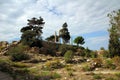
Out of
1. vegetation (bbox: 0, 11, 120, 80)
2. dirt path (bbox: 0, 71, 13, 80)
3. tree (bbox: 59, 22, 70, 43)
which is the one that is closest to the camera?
dirt path (bbox: 0, 71, 13, 80)

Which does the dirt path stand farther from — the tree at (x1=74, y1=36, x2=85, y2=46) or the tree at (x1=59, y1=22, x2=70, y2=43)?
the tree at (x1=59, y1=22, x2=70, y2=43)

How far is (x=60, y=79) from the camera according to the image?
17.9 metres

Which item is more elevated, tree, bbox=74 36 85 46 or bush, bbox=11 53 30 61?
tree, bbox=74 36 85 46

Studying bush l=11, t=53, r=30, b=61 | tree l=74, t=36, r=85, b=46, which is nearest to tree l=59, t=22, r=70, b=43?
tree l=74, t=36, r=85, b=46

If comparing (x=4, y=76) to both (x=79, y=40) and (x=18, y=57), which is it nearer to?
(x=18, y=57)

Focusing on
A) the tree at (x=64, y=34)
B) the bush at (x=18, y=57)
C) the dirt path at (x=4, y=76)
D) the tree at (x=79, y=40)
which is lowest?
the dirt path at (x=4, y=76)

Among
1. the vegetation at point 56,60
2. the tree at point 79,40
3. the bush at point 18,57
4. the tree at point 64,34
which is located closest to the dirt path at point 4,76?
the vegetation at point 56,60

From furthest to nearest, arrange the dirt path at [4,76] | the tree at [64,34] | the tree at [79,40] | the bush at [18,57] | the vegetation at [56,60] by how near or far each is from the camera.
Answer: the tree at [64,34] < the tree at [79,40] < the bush at [18,57] < the vegetation at [56,60] < the dirt path at [4,76]

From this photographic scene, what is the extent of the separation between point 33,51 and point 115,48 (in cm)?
1306

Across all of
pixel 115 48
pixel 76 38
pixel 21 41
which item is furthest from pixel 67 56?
pixel 76 38

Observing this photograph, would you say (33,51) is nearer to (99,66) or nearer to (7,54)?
(7,54)

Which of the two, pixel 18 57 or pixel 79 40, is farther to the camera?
pixel 79 40

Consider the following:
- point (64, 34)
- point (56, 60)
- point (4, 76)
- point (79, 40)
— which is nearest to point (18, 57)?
point (56, 60)

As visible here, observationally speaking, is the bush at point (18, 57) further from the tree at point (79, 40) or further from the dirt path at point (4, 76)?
the tree at point (79, 40)
